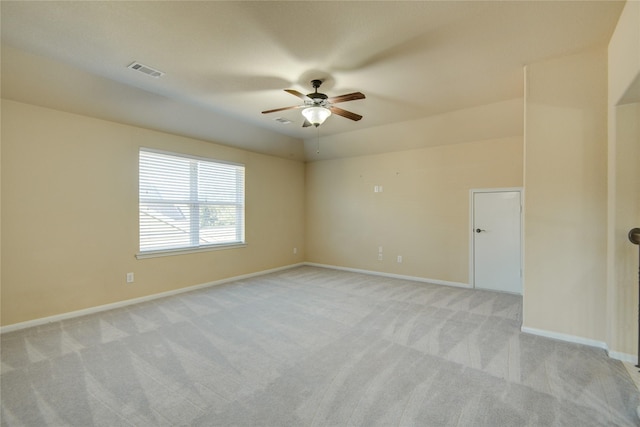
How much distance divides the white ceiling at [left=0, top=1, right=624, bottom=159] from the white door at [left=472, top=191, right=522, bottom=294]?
1653 mm

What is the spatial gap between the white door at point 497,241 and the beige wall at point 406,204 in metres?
→ 0.17

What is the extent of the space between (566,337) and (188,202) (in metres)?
5.28

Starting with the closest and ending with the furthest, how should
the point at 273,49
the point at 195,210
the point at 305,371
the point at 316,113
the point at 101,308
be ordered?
the point at 305,371
the point at 273,49
the point at 316,113
the point at 101,308
the point at 195,210

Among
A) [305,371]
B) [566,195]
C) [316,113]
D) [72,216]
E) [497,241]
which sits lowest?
[305,371]

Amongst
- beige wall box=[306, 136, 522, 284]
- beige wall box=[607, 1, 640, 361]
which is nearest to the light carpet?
beige wall box=[607, 1, 640, 361]

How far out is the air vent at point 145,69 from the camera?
115 inches

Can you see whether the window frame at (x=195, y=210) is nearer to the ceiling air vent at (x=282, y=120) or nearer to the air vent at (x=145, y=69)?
the ceiling air vent at (x=282, y=120)

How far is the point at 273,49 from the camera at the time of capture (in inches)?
104

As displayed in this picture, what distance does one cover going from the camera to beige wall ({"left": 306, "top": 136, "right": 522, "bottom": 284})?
4.86 m

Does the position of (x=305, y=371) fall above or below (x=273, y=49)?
below

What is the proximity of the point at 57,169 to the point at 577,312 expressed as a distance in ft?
19.6

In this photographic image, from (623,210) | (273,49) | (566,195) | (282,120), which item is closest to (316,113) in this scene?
(273,49)

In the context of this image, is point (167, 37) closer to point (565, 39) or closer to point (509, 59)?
point (509, 59)

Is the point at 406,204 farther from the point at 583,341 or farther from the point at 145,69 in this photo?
the point at 145,69
